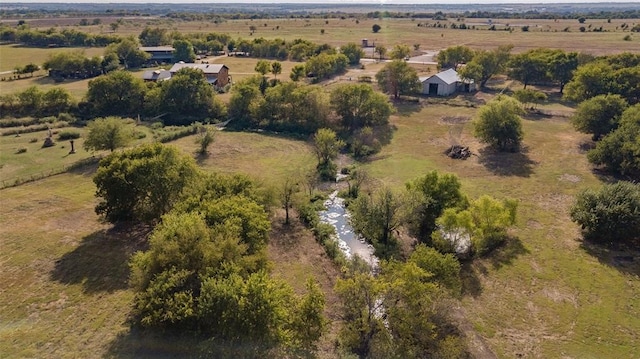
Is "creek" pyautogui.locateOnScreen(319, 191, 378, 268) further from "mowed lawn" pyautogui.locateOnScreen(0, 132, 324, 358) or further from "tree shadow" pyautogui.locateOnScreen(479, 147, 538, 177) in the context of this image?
"tree shadow" pyautogui.locateOnScreen(479, 147, 538, 177)

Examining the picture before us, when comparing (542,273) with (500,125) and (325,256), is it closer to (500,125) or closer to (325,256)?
(325,256)

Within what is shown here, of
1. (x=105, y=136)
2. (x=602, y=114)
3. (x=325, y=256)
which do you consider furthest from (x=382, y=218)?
(x=602, y=114)

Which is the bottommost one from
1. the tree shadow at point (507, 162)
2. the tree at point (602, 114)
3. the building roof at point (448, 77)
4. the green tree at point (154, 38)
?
the tree shadow at point (507, 162)

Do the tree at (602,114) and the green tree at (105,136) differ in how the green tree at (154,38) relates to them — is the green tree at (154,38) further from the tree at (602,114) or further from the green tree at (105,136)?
the tree at (602,114)

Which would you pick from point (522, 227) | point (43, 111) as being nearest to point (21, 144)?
point (43, 111)

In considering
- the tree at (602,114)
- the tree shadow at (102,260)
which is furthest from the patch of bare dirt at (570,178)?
the tree shadow at (102,260)

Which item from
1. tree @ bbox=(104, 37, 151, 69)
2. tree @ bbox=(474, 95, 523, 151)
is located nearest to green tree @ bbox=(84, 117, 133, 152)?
tree @ bbox=(474, 95, 523, 151)
